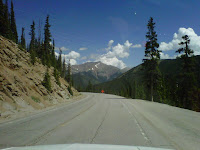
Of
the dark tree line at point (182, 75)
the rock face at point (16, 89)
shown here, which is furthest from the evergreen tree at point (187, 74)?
the rock face at point (16, 89)

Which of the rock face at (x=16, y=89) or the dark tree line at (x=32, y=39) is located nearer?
the rock face at (x=16, y=89)

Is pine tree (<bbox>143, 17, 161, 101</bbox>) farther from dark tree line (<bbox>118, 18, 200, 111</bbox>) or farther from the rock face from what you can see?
the rock face

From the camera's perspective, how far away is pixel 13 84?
55.6 feet

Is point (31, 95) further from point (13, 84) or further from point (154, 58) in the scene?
point (154, 58)

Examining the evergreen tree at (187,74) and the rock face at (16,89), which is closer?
the rock face at (16,89)

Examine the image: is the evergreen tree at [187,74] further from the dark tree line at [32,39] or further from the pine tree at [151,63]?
the dark tree line at [32,39]

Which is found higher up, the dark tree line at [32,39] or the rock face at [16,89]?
the dark tree line at [32,39]

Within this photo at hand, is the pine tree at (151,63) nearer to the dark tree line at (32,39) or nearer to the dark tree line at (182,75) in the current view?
the dark tree line at (182,75)

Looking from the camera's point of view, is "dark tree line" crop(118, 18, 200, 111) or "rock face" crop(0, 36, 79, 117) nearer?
"rock face" crop(0, 36, 79, 117)

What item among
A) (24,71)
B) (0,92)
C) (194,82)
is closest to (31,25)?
(24,71)

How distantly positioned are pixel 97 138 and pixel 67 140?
1.06 meters

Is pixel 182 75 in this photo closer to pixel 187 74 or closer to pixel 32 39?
pixel 187 74

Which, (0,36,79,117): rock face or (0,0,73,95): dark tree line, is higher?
(0,0,73,95): dark tree line

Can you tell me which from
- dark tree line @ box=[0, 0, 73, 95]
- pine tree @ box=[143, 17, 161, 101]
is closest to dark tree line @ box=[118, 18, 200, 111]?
pine tree @ box=[143, 17, 161, 101]
